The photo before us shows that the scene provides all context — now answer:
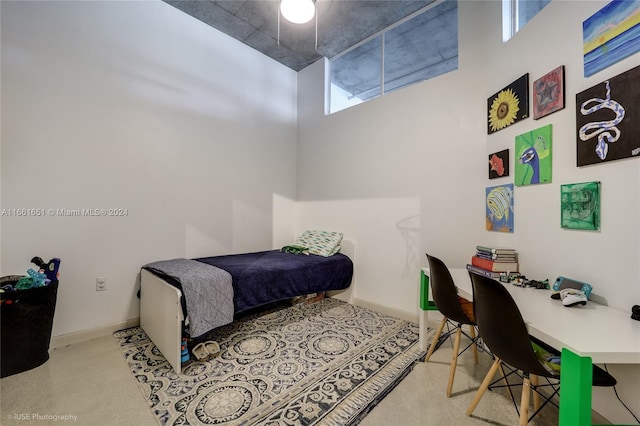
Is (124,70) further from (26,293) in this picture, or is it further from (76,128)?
(26,293)

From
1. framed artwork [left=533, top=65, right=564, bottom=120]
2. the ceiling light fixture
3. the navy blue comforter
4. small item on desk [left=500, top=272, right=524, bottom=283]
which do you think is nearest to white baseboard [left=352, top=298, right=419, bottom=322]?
the navy blue comforter

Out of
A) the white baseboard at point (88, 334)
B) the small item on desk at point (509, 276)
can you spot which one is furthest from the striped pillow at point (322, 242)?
the white baseboard at point (88, 334)

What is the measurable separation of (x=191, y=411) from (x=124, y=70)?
2.84 meters

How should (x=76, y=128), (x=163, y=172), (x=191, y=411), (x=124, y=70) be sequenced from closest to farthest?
(x=191, y=411) < (x=76, y=128) < (x=124, y=70) < (x=163, y=172)

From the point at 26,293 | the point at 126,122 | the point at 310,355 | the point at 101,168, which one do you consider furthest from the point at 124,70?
the point at 310,355

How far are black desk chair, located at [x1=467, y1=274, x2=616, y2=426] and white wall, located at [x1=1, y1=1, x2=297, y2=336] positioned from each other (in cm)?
273

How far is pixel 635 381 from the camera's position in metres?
1.14

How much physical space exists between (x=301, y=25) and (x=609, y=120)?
9.34 ft

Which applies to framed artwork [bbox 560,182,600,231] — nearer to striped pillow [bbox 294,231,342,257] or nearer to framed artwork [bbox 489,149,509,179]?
framed artwork [bbox 489,149,509,179]

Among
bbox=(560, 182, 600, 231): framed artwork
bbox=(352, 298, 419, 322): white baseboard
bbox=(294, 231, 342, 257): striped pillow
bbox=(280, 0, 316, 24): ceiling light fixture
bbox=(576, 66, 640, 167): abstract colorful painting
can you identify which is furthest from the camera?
bbox=(294, 231, 342, 257): striped pillow

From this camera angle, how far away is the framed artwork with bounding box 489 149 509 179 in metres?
1.98

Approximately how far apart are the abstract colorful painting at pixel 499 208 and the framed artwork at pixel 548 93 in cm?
52

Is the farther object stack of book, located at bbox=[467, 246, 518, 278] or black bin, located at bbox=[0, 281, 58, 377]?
stack of book, located at bbox=[467, 246, 518, 278]

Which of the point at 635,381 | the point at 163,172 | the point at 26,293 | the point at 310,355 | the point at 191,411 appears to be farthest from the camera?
the point at 163,172
